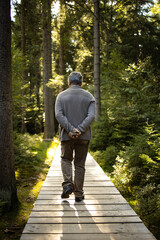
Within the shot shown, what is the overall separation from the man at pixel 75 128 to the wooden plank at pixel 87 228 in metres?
0.91

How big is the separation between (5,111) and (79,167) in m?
1.90

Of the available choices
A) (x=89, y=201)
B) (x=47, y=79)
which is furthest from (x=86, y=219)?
(x=47, y=79)

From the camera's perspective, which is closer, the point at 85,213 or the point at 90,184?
the point at 85,213

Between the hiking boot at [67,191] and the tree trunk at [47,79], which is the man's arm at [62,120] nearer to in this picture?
the hiking boot at [67,191]

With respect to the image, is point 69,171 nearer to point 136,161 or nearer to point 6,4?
point 136,161

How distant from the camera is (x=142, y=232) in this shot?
8.93ft

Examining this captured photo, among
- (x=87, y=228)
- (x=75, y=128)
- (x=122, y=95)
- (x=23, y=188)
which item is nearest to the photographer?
(x=87, y=228)

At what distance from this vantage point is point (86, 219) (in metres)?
3.08

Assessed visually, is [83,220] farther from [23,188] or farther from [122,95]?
[122,95]

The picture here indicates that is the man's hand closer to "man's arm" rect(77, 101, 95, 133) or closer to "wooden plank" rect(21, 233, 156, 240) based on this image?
"man's arm" rect(77, 101, 95, 133)

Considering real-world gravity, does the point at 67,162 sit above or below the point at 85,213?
above

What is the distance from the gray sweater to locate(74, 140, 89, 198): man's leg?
0.54ft

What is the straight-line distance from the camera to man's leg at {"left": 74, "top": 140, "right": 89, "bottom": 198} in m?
3.85

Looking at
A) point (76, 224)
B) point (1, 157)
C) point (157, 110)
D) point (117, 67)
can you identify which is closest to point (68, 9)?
point (117, 67)
